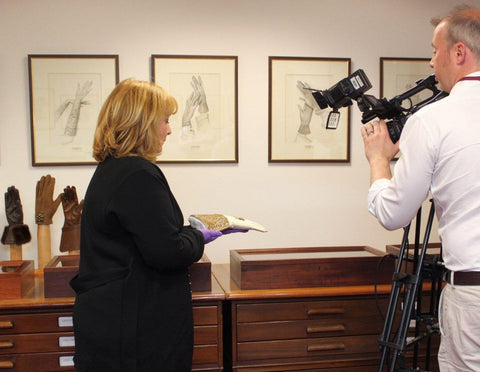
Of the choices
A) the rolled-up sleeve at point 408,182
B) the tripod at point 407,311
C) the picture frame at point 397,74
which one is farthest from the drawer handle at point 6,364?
the picture frame at point 397,74

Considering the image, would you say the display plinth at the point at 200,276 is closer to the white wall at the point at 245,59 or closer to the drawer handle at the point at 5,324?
the drawer handle at the point at 5,324

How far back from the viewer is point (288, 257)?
232 centimetres

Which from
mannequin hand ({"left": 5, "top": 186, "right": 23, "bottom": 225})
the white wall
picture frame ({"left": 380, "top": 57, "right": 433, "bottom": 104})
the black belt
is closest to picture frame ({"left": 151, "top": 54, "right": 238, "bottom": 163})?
the white wall

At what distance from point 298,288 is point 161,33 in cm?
166

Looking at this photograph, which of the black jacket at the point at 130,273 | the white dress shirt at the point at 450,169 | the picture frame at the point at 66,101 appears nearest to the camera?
the white dress shirt at the point at 450,169

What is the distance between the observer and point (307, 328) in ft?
7.06

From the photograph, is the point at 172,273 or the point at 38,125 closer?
the point at 172,273

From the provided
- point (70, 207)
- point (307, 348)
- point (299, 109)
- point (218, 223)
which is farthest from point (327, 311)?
point (70, 207)

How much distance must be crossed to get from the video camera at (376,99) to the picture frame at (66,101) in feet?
4.90

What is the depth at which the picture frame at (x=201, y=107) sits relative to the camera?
2889 mm

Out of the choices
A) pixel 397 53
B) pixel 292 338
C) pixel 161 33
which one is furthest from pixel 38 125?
pixel 397 53

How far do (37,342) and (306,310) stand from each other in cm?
112

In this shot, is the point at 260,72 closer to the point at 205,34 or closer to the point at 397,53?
the point at 205,34

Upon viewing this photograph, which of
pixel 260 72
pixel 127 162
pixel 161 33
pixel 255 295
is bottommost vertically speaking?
pixel 255 295
